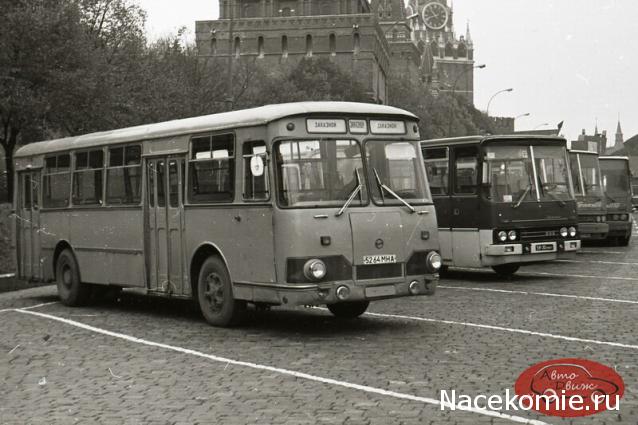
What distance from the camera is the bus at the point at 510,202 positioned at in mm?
18000

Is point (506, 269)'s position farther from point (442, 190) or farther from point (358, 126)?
point (358, 126)

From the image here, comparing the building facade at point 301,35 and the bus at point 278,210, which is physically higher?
the building facade at point 301,35

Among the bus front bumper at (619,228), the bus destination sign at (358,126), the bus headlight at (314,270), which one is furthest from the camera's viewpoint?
the bus front bumper at (619,228)

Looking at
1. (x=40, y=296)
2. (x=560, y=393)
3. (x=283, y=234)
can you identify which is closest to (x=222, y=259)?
(x=283, y=234)

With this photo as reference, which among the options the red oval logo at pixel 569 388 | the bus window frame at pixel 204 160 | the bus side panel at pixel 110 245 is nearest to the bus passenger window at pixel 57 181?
the bus side panel at pixel 110 245

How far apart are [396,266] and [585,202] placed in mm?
17763

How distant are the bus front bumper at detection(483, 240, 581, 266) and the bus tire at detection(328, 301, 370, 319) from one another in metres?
5.80

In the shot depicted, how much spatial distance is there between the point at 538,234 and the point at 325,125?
8348mm

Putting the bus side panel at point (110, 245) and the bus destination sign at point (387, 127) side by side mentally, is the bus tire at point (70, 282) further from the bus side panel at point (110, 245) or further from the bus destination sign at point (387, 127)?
the bus destination sign at point (387, 127)

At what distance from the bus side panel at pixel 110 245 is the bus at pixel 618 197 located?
18219 mm

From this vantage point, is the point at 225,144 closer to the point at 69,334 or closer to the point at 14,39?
the point at 69,334

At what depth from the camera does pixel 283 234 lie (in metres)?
10.7

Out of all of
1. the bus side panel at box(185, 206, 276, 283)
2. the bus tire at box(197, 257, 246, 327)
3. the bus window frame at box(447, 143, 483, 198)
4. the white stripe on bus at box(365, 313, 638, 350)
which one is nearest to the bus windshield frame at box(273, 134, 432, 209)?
the bus side panel at box(185, 206, 276, 283)

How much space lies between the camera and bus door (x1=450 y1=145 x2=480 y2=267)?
1836 centimetres
